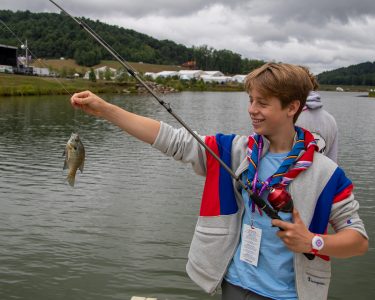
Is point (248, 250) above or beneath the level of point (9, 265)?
above

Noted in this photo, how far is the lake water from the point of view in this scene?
814 cm

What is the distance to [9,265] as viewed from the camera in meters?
8.73

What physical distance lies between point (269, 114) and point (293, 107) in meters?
0.17

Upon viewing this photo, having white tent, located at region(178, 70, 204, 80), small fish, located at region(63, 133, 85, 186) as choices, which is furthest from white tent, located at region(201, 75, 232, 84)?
small fish, located at region(63, 133, 85, 186)

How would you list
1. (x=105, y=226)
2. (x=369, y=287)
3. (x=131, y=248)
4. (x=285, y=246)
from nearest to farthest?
(x=285, y=246) < (x=369, y=287) < (x=131, y=248) < (x=105, y=226)

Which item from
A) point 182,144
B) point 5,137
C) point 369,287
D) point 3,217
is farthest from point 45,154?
point 182,144

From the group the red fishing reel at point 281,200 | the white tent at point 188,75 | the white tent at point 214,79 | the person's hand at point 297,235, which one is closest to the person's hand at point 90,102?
the red fishing reel at point 281,200

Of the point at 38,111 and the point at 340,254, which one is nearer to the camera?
the point at 340,254

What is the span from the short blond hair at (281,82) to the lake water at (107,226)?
589 cm

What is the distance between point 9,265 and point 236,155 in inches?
288

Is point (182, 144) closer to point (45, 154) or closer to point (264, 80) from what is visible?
point (264, 80)

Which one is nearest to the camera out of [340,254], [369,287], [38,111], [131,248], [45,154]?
[340,254]

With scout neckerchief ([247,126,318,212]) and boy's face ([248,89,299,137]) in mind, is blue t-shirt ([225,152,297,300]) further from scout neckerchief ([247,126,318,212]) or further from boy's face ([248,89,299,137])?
boy's face ([248,89,299,137])

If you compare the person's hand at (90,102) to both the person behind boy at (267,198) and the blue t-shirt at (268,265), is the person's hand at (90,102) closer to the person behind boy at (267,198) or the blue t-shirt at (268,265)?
the person behind boy at (267,198)
